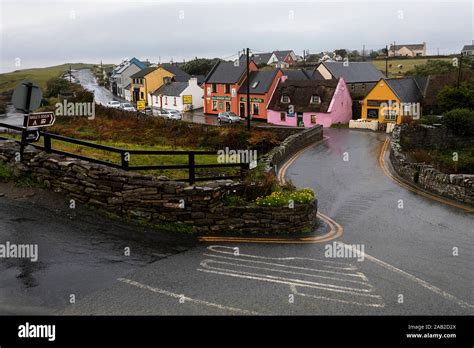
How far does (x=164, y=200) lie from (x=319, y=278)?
15.1ft

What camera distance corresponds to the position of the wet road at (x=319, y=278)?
8.91 metres

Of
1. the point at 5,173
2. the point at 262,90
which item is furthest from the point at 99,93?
the point at 5,173

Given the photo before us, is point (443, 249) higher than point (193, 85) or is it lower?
lower

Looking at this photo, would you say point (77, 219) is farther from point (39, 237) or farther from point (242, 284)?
point (242, 284)

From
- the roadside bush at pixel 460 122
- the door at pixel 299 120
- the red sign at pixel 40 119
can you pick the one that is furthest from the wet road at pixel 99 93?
the red sign at pixel 40 119

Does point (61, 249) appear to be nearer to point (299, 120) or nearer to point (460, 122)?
point (460, 122)

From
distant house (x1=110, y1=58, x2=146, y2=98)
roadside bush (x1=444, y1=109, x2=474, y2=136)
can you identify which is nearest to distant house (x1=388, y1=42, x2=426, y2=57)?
distant house (x1=110, y1=58, x2=146, y2=98)

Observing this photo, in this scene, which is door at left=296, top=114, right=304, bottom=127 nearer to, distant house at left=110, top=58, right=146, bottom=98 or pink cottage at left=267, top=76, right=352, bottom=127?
pink cottage at left=267, top=76, right=352, bottom=127

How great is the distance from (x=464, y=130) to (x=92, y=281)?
45.3m

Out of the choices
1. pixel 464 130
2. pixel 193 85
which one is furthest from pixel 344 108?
pixel 193 85

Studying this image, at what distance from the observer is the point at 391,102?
56469 millimetres

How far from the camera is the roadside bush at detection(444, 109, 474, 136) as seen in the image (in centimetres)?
4644

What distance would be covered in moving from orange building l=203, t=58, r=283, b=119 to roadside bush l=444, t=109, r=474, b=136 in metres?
27.5

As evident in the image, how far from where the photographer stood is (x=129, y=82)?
11831cm
